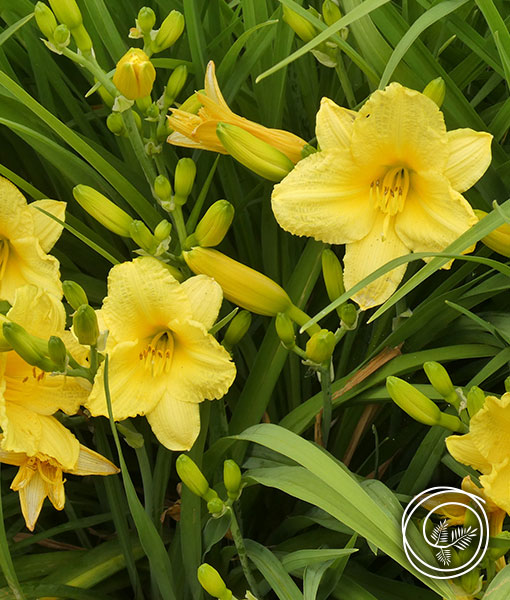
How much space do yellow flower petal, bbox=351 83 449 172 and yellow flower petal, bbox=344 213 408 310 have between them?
70 millimetres

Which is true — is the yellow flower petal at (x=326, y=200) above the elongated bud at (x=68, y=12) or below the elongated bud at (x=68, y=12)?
below

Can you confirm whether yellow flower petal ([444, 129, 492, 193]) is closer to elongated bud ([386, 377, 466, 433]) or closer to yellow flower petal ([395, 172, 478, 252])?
yellow flower petal ([395, 172, 478, 252])

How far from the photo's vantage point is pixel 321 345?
69 cm

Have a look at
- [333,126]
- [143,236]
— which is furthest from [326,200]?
[143,236]

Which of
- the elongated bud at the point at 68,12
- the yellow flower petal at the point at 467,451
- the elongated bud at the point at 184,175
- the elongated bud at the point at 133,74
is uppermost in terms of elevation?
the elongated bud at the point at 68,12

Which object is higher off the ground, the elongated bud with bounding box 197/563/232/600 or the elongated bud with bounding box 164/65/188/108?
the elongated bud with bounding box 164/65/188/108

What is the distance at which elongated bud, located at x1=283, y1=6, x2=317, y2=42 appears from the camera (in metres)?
0.78

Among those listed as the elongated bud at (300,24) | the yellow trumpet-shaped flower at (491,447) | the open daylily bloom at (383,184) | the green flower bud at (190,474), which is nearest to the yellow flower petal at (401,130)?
the open daylily bloom at (383,184)

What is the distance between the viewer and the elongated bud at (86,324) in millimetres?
619

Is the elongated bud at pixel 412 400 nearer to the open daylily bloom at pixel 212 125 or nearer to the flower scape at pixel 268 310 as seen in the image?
the flower scape at pixel 268 310

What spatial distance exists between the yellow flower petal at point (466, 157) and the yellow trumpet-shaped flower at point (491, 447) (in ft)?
0.69

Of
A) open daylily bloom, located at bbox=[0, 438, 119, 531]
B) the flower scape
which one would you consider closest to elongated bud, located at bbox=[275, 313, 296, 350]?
the flower scape

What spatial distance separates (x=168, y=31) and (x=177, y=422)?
15.8 inches

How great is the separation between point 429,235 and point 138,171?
14.8 inches
